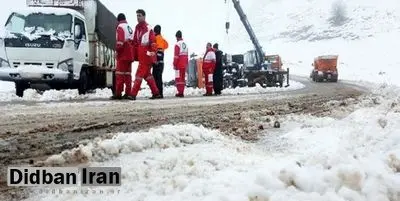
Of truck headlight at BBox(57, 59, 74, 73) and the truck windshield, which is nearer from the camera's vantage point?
truck headlight at BBox(57, 59, 74, 73)

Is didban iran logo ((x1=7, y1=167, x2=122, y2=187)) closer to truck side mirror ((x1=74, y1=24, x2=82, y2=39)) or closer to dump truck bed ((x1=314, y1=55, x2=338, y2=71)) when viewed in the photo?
truck side mirror ((x1=74, y1=24, x2=82, y2=39))

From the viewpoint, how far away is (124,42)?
12.1 m

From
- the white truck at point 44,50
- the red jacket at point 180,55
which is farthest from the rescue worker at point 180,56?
the white truck at point 44,50

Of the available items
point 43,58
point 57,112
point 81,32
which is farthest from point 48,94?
point 57,112

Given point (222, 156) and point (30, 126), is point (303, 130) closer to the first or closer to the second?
point (222, 156)

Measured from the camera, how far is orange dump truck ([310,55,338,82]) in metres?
42.7

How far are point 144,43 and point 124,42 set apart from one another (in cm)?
44

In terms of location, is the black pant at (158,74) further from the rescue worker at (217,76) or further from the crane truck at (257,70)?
the crane truck at (257,70)

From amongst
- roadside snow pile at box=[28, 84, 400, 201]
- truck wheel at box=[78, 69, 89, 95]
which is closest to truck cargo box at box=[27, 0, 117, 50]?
truck wheel at box=[78, 69, 89, 95]

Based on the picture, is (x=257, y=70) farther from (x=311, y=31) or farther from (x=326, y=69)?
(x=311, y=31)

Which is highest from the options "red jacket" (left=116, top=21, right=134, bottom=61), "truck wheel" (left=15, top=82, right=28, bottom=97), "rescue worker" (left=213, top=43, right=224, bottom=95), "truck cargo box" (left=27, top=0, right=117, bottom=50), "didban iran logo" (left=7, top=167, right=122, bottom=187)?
"truck cargo box" (left=27, top=0, right=117, bottom=50)

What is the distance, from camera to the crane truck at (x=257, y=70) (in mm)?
28234

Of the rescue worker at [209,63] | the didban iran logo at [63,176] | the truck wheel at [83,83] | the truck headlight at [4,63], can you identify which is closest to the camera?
the didban iran logo at [63,176]

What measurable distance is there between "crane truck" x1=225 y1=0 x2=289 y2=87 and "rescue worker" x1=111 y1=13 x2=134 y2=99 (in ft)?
52.2
